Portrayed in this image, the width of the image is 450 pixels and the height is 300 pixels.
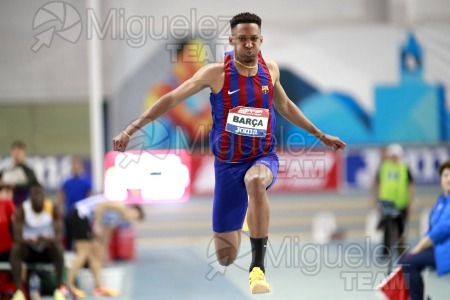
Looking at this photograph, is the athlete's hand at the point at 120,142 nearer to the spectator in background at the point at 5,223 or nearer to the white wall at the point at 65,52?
the spectator in background at the point at 5,223

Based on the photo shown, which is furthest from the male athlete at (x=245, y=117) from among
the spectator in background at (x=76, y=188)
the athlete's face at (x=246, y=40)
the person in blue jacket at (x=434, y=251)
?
the spectator in background at (x=76, y=188)

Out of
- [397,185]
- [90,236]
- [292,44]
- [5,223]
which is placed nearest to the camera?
[5,223]

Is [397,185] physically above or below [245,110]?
below

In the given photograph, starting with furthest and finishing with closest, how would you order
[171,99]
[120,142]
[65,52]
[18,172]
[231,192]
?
[65,52] < [18,172] < [231,192] < [171,99] < [120,142]

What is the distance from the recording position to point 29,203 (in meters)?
7.96

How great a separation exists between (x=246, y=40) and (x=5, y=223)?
4689 mm

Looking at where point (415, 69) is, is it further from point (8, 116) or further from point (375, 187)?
point (8, 116)

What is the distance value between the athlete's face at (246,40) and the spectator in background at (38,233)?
4.37 metres

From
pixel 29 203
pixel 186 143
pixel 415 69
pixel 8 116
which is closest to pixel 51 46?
pixel 8 116

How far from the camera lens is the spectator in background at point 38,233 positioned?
7758mm

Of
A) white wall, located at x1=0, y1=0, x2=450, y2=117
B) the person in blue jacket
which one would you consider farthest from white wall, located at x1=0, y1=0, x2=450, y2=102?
the person in blue jacket

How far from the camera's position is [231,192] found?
184 inches

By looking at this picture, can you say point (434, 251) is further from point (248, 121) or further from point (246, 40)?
point (246, 40)

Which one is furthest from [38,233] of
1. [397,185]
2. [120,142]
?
[397,185]
